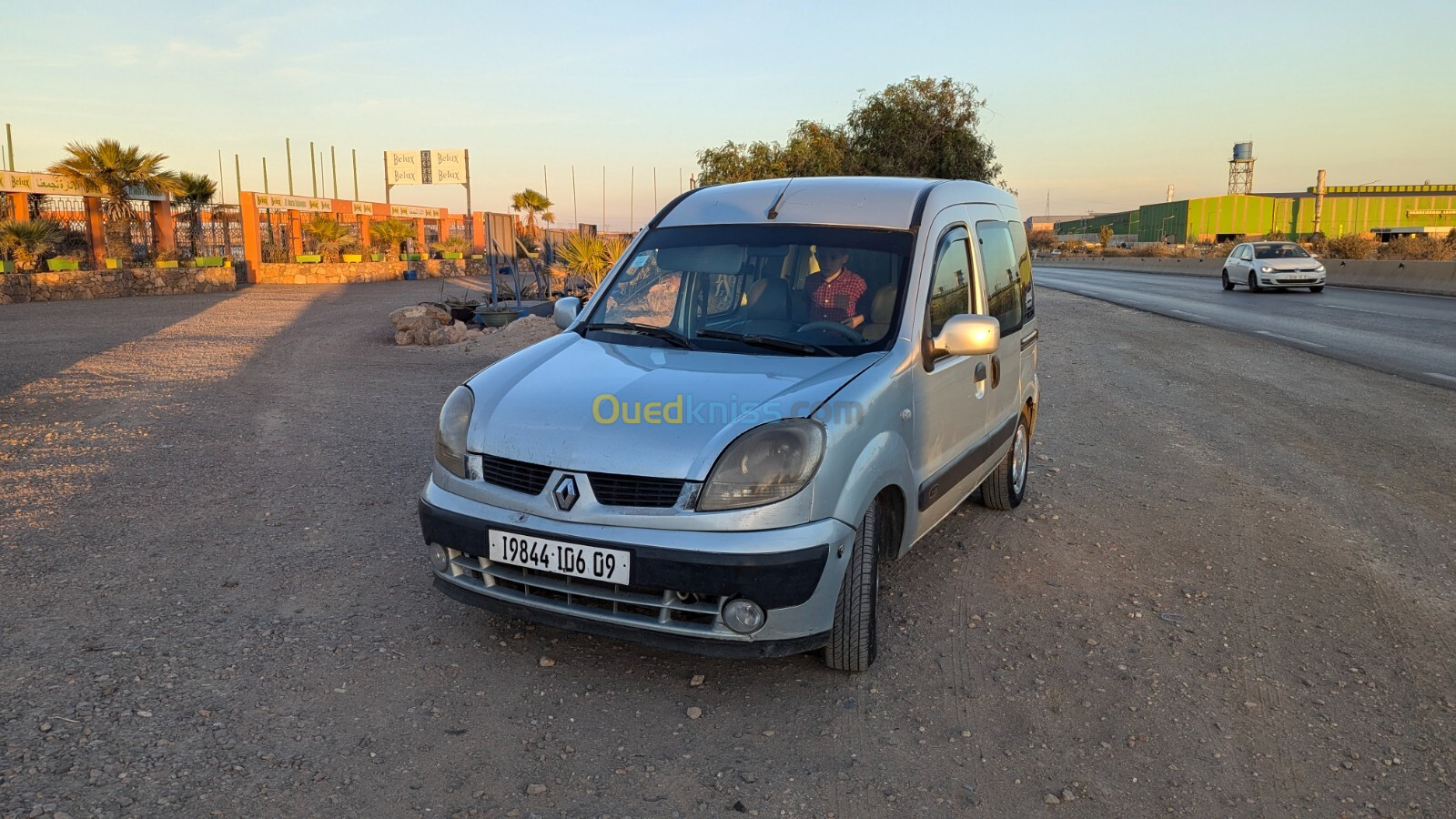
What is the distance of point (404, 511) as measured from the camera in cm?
539

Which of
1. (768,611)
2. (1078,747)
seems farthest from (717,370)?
(1078,747)

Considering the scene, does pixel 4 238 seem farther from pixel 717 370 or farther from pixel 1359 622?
pixel 1359 622

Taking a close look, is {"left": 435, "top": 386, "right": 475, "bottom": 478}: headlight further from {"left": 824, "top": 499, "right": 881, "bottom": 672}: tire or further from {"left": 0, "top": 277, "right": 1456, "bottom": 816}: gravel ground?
{"left": 824, "top": 499, "right": 881, "bottom": 672}: tire

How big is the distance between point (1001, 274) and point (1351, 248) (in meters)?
41.0

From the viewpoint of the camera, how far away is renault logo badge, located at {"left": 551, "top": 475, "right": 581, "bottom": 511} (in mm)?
3104

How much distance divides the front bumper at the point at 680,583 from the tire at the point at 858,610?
10 cm

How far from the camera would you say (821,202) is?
170 inches

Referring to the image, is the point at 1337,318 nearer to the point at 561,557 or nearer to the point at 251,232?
the point at 561,557

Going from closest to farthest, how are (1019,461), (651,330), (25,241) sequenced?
A: (651,330), (1019,461), (25,241)

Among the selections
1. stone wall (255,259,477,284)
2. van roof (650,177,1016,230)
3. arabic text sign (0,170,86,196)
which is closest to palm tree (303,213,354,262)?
stone wall (255,259,477,284)

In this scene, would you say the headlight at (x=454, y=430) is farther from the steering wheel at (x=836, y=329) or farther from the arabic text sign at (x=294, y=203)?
the arabic text sign at (x=294, y=203)

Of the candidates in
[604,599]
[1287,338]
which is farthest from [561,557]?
[1287,338]

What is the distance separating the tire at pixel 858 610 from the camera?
129 inches

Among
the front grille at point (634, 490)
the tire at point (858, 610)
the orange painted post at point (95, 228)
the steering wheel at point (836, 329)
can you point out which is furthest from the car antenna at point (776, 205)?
the orange painted post at point (95, 228)
